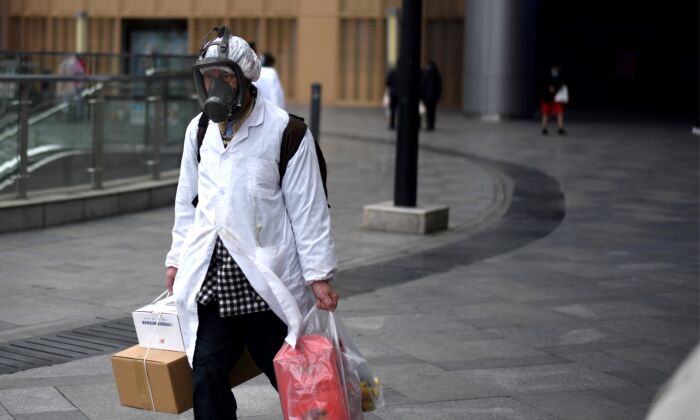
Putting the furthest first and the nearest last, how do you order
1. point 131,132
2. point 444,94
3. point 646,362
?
point 444,94, point 131,132, point 646,362

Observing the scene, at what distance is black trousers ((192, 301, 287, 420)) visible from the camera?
3.79m

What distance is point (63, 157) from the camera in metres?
11.4

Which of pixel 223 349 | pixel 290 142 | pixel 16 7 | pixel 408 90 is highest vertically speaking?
pixel 16 7

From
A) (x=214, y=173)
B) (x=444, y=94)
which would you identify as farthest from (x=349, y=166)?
(x=444, y=94)

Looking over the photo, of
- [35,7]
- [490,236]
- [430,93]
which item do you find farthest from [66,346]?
[35,7]

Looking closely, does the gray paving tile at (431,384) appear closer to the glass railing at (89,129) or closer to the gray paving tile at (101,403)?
the gray paving tile at (101,403)

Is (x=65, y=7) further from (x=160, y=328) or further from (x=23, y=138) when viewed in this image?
(x=160, y=328)

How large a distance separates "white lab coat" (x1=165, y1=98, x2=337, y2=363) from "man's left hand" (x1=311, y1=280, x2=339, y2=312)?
2 centimetres

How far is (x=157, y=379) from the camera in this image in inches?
152

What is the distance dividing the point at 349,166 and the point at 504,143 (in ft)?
18.1

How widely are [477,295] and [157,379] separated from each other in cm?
429

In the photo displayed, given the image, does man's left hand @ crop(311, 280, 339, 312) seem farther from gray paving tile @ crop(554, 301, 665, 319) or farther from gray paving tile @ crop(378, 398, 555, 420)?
gray paving tile @ crop(554, 301, 665, 319)

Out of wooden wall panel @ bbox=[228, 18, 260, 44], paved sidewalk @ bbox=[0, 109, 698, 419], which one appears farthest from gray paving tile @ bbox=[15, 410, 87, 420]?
wooden wall panel @ bbox=[228, 18, 260, 44]

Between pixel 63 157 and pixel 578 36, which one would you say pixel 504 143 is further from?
pixel 578 36
